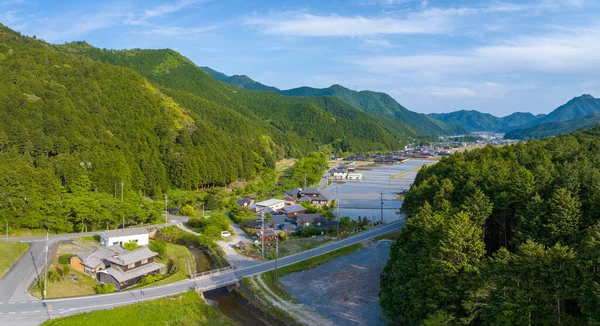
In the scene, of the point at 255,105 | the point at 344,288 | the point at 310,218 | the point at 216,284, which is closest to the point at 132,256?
the point at 216,284

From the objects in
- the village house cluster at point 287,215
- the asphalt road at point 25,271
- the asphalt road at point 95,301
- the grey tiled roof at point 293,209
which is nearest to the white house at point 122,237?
the asphalt road at point 25,271

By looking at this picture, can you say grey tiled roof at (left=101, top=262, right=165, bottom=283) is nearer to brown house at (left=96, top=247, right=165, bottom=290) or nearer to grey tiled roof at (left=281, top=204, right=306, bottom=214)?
brown house at (left=96, top=247, right=165, bottom=290)

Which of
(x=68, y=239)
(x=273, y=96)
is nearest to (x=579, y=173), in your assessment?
(x=68, y=239)

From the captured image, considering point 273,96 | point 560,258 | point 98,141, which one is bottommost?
point 560,258

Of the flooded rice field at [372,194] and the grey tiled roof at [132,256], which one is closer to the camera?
the grey tiled roof at [132,256]

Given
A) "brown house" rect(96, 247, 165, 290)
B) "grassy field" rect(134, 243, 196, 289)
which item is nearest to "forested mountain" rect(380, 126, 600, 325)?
"grassy field" rect(134, 243, 196, 289)

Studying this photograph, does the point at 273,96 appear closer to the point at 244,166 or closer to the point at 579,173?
the point at 244,166

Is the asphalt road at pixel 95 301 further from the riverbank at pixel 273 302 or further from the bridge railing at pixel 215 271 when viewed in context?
the riverbank at pixel 273 302

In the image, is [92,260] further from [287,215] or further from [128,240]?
[287,215]
